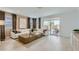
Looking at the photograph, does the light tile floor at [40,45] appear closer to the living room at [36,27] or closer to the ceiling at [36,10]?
the living room at [36,27]

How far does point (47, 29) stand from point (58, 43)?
0.50 metres

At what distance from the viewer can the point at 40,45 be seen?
2742mm

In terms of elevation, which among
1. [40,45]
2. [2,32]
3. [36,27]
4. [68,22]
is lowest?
[40,45]

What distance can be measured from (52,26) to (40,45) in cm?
66

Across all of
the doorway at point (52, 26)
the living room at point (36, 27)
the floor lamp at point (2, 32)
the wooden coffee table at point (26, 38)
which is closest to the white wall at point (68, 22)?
the living room at point (36, 27)

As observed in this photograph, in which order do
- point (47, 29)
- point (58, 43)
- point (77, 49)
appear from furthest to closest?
point (47, 29) → point (58, 43) → point (77, 49)

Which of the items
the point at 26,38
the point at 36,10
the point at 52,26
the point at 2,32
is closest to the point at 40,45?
the point at 26,38

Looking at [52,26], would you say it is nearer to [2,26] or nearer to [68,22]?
[68,22]

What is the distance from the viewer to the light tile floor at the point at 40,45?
105 inches

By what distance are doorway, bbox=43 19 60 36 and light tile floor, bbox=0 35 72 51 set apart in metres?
0.23
